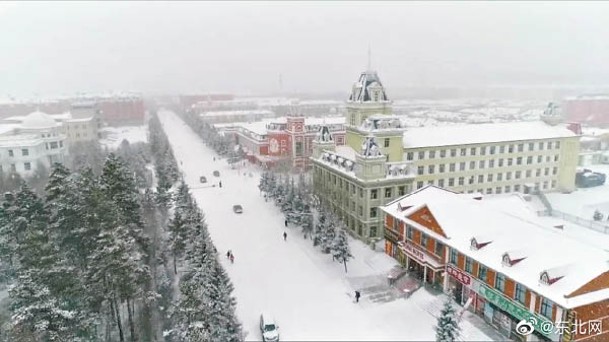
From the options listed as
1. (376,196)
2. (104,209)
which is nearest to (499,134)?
(376,196)

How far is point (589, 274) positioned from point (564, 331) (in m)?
2.58

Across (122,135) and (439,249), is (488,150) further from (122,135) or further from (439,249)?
(122,135)

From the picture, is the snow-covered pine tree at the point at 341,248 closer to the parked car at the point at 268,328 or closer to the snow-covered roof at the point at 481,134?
the parked car at the point at 268,328

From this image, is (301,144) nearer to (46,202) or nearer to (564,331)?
(46,202)

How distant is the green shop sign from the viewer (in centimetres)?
1686

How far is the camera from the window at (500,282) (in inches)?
743

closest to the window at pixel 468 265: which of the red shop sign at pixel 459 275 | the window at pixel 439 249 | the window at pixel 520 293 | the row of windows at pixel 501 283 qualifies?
the row of windows at pixel 501 283

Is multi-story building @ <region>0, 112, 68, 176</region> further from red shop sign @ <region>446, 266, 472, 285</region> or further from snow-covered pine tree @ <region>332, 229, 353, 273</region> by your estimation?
red shop sign @ <region>446, 266, 472, 285</region>

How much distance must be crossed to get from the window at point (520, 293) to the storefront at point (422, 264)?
497 cm

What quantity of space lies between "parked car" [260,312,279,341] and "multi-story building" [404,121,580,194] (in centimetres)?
2346

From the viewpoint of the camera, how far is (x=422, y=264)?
24.1m

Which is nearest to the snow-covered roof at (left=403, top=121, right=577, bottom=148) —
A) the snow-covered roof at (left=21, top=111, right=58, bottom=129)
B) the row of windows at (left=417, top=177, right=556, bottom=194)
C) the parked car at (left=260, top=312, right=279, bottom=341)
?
the row of windows at (left=417, top=177, right=556, bottom=194)

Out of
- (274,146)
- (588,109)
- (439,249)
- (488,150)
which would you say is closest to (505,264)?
(439,249)

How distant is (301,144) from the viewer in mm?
60156
